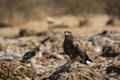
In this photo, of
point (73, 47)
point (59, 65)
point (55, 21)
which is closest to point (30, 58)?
point (59, 65)

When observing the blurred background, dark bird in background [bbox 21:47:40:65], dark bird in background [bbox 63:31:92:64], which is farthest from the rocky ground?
the blurred background

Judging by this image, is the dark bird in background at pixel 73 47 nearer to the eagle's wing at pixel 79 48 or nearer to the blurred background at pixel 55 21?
the eagle's wing at pixel 79 48

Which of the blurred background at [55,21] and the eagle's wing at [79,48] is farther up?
the eagle's wing at [79,48]

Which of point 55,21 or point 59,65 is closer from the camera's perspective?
point 59,65

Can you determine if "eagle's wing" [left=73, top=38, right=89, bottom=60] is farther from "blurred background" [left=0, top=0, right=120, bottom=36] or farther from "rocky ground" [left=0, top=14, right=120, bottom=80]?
"blurred background" [left=0, top=0, right=120, bottom=36]

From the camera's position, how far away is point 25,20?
26828 mm

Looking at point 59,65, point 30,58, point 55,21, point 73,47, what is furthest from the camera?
point 55,21

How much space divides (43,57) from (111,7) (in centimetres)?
1307

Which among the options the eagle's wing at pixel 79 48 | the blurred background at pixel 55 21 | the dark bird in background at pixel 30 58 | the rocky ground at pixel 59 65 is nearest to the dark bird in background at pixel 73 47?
the eagle's wing at pixel 79 48

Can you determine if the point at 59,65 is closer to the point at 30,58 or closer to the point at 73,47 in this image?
the point at 30,58

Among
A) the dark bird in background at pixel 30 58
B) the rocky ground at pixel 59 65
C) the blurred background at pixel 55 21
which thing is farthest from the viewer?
the blurred background at pixel 55 21

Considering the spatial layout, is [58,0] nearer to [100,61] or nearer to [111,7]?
[111,7]

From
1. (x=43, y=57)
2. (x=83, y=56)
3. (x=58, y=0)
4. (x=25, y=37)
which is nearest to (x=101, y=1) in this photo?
(x=58, y=0)

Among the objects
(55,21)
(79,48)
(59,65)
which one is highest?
(79,48)
